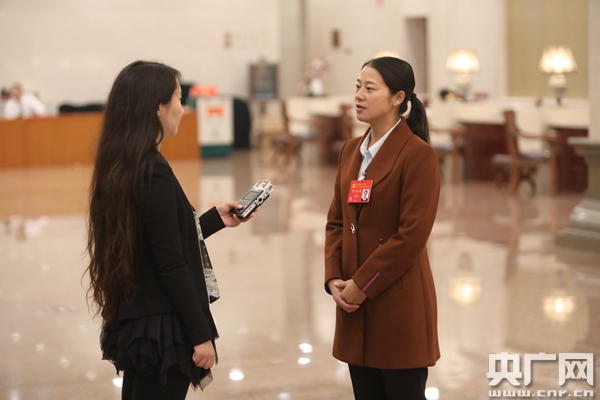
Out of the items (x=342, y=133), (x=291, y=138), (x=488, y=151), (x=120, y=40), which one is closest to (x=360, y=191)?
(x=488, y=151)

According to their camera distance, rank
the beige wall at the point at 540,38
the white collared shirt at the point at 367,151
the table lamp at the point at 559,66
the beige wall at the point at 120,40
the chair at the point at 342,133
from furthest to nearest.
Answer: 1. the beige wall at the point at 120,40
2. the chair at the point at 342,133
3. the beige wall at the point at 540,38
4. the table lamp at the point at 559,66
5. the white collared shirt at the point at 367,151

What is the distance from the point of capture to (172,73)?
6.84 ft

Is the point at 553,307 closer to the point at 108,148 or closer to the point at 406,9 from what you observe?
the point at 108,148

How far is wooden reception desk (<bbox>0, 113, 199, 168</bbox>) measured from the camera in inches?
570

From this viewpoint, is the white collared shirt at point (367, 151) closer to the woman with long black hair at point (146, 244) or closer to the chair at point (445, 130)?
the woman with long black hair at point (146, 244)

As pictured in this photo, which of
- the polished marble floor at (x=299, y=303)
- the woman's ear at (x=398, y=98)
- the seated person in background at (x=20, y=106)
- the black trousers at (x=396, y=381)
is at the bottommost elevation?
the polished marble floor at (x=299, y=303)

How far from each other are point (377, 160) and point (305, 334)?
7.54 ft

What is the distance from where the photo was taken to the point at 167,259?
6.57ft

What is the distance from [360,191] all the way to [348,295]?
0.30 metres

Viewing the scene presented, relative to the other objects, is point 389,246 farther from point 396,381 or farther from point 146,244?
point 146,244

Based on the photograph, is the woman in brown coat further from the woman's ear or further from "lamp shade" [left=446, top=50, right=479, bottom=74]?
"lamp shade" [left=446, top=50, right=479, bottom=74]

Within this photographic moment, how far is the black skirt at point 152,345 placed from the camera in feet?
6.68

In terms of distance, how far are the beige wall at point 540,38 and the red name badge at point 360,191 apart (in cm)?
1076

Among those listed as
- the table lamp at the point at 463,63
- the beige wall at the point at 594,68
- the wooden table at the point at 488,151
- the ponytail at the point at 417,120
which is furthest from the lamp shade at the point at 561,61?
the ponytail at the point at 417,120
